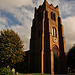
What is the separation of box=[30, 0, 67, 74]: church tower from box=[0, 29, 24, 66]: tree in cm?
802

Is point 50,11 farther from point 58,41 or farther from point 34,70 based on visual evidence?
point 34,70

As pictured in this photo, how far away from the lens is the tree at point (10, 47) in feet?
75.5

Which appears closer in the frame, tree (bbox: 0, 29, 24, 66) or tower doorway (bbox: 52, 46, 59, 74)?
tree (bbox: 0, 29, 24, 66)

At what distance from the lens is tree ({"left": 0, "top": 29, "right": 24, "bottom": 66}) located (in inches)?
906

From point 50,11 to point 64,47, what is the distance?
1560 centimetres

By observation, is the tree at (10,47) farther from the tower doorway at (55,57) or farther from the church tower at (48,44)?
the tower doorway at (55,57)

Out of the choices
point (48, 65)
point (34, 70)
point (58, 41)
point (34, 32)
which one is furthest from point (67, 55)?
point (34, 32)

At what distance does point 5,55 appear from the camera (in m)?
22.8

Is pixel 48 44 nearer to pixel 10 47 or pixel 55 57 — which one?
pixel 55 57

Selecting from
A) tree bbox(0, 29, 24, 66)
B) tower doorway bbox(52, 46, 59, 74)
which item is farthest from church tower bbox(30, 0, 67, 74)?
tree bbox(0, 29, 24, 66)

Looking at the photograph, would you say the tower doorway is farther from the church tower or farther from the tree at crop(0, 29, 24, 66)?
the tree at crop(0, 29, 24, 66)

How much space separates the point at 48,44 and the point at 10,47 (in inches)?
490

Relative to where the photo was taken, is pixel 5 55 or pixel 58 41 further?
pixel 58 41

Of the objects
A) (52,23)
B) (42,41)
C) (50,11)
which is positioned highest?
(50,11)
